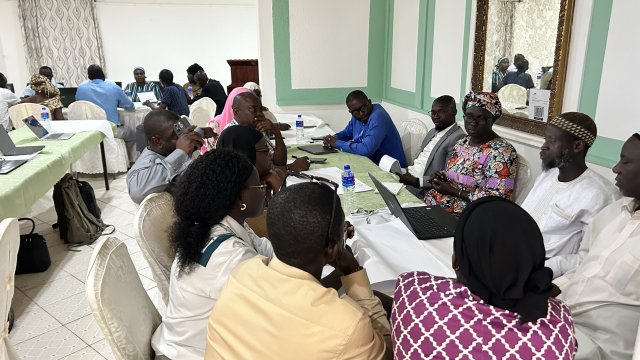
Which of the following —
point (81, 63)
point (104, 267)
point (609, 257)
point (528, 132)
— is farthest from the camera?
point (81, 63)

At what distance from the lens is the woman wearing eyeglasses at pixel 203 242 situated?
1.22 metres

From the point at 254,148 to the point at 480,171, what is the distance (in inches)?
50.6

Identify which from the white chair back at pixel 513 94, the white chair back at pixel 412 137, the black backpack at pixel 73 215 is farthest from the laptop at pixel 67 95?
the white chair back at pixel 513 94

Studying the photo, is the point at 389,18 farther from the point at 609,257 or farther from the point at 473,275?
the point at 473,275

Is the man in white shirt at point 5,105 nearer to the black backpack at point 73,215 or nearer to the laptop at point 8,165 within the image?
the black backpack at point 73,215

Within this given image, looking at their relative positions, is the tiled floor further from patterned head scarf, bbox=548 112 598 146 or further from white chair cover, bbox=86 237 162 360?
patterned head scarf, bbox=548 112 598 146

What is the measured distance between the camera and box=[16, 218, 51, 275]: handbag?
123 inches

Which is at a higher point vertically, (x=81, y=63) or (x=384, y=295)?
(x=81, y=63)

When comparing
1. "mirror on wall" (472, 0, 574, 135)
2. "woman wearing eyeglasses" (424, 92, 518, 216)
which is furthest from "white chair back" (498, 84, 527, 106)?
"woman wearing eyeglasses" (424, 92, 518, 216)

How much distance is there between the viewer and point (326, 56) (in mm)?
5305

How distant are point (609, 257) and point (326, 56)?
4.34 meters

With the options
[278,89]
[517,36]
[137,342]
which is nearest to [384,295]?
[137,342]

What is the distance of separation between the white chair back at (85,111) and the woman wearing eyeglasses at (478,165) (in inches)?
172

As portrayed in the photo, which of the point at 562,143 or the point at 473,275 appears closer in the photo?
the point at 473,275
